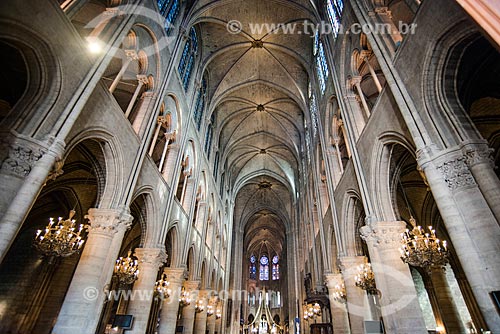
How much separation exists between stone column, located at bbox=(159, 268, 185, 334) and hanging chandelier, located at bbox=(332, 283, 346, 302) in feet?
22.4

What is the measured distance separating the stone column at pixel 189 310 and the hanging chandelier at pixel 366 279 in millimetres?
9243

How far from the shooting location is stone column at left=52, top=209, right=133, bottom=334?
6320mm

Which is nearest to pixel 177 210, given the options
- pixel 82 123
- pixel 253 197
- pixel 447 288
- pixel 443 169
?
pixel 82 123

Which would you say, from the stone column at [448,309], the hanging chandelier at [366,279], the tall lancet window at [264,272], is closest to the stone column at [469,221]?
the hanging chandelier at [366,279]

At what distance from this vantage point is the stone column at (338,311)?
449 inches

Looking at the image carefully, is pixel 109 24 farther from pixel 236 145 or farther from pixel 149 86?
pixel 236 145

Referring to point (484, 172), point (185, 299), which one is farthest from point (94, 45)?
point (185, 299)

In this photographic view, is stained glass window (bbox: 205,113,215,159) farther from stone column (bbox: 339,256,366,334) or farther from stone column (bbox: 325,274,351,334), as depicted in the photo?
stone column (bbox: 339,256,366,334)

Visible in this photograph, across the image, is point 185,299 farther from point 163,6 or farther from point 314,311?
point 163,6

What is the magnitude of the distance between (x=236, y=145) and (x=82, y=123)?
1980 centimetres

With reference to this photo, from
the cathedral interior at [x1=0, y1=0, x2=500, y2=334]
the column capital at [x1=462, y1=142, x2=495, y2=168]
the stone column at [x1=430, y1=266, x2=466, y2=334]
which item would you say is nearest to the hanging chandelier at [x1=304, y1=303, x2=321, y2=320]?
the cathedral interior at [x1=0, y1=0, x2=500, y2=334]

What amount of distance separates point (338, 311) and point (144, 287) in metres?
8.08

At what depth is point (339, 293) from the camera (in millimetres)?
11484

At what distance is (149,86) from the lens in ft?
34.8
